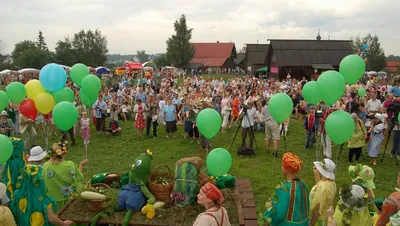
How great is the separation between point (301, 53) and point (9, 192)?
30.9 m

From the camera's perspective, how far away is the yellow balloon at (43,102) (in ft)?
25.1

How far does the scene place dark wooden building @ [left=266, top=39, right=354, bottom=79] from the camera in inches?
1220

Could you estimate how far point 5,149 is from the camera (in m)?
4.57

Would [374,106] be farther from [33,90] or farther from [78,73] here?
[33,90]

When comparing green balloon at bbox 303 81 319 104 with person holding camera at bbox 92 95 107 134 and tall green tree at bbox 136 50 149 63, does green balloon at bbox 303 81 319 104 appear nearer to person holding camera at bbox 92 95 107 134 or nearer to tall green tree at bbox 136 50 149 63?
person holding camera at bbox 92 95 107 134

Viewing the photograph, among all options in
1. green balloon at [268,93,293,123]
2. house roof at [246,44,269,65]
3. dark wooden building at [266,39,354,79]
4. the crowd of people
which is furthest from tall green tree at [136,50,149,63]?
green balloon at [268,93,293,123]

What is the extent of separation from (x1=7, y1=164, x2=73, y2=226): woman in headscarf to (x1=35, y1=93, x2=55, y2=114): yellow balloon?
3990mm

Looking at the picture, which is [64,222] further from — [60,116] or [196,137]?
[196,137]

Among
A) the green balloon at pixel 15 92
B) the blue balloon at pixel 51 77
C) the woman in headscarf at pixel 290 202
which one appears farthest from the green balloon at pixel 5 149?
the green balloon at pixel 15 92

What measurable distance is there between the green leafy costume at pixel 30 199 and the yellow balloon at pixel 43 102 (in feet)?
13.2

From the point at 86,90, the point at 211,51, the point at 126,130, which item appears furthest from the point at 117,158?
the point at 211,51

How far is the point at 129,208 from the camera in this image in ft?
15.1

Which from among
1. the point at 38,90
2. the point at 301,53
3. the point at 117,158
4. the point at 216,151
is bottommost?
the point at 117,158

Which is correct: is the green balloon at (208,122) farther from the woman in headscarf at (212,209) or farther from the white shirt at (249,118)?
the woman in headscarf at (212,209)
